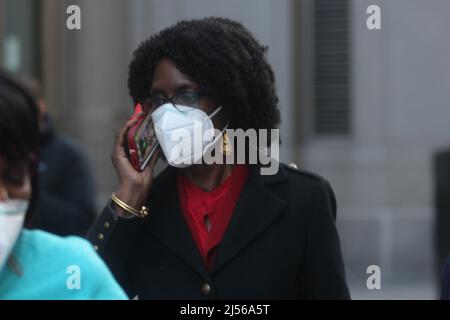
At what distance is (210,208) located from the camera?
128 inches

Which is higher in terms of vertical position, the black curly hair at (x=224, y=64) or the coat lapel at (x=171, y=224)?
the black curly hair at (x=224, y=64)

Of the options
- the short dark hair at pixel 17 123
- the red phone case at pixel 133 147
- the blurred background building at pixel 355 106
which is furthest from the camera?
the blurred background building at pixel 355 106

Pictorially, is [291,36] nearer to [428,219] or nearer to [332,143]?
[332,143]

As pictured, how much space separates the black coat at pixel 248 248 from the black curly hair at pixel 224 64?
17 cm

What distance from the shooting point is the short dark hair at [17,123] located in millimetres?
2152

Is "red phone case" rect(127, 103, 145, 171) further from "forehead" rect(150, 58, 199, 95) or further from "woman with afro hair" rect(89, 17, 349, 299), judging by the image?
"forehead" rect(150, 58, 199, 95)

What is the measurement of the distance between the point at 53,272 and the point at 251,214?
3.56ft

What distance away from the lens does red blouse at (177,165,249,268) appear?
326 cm

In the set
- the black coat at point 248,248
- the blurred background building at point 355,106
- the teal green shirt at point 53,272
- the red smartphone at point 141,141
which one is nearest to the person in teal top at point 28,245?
the teal green shirt at point 53,272

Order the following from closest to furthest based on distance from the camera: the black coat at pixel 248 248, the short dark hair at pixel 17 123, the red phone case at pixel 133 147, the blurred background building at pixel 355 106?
1. the short dark hair at pixel 17 123
2. the black coat at pixel 248 248
3. the red phone case at pixel 133 147
4. the blurred background building at pixel 355 106

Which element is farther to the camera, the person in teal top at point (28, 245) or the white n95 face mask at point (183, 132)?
the white n95 face mask at point (183, 132)

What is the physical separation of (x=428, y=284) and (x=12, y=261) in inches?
328

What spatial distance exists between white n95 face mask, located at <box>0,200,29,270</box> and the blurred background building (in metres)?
7.50

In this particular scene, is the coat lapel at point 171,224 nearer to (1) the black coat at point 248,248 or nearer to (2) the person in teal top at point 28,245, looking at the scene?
(1) the black coat at point 248,248
